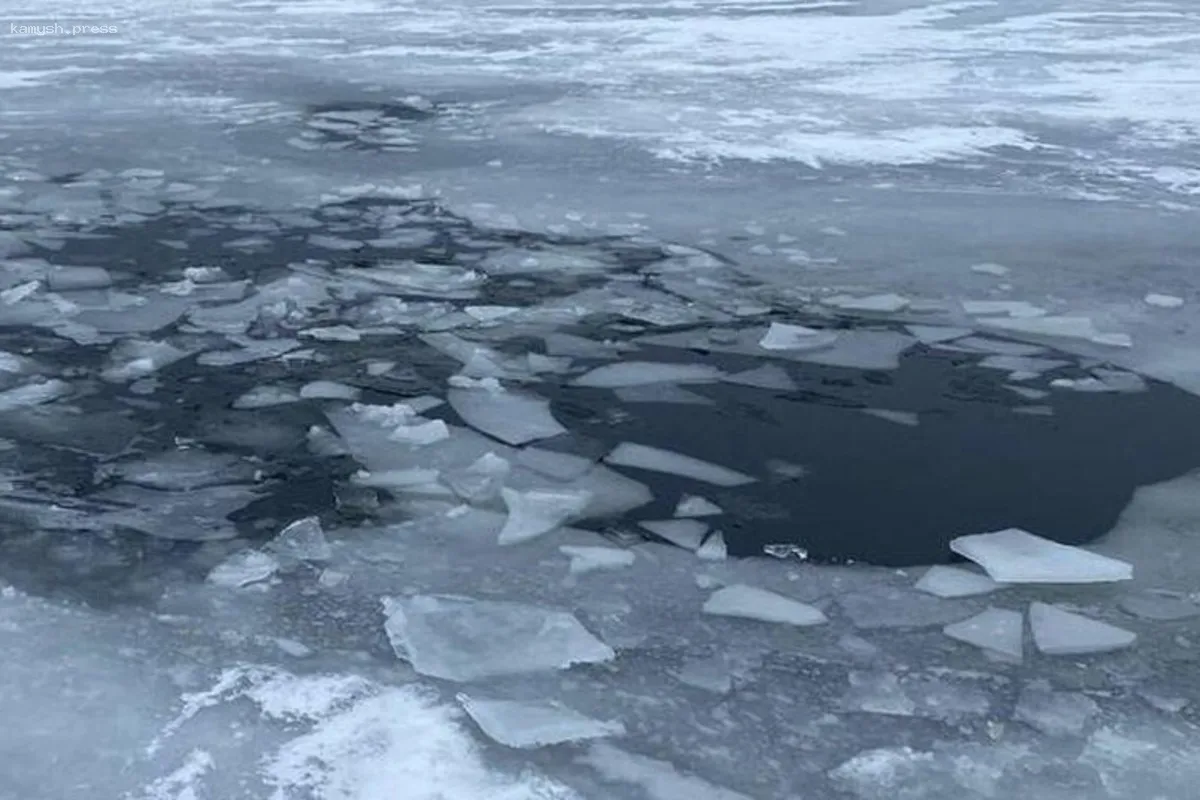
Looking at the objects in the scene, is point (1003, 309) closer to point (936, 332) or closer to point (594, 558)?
point (936, 332)

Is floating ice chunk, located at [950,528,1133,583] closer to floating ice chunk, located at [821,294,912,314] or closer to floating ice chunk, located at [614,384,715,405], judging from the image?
floating ice chunk, located at [614,384,715,405]

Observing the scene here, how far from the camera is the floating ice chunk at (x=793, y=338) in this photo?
4273mm

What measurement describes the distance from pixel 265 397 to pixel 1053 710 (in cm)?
235

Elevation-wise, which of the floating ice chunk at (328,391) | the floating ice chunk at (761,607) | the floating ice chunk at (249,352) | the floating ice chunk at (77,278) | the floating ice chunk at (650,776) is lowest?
the floating ice chunk at (77,278)

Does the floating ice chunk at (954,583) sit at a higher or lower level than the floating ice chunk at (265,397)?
higher

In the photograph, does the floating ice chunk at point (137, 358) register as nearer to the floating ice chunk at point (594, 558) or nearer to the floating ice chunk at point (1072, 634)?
the floating ice chunk at point (594, 558)

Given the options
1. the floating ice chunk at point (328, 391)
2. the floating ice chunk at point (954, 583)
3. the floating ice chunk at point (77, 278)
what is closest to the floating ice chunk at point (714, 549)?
the floating ice chunk at point (954, 583)

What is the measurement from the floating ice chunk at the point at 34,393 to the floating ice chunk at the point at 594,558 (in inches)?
68.5

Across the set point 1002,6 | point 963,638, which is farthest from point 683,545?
point 1002,6

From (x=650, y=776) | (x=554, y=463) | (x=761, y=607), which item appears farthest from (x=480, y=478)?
(x=650, y=776)

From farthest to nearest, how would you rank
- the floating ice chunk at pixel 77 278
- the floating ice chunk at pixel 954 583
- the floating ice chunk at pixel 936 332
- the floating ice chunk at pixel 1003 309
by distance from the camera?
the floating ice chunk at pixel 77 278, the floating ice chunk at pixel 1003 309, the floating ice chunk at pixel 936 332, the floating ice chunk at pixel 954 583

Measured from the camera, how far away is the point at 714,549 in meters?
2.98

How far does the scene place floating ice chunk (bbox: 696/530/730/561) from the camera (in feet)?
9.67

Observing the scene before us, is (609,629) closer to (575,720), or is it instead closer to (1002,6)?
(575,720)
